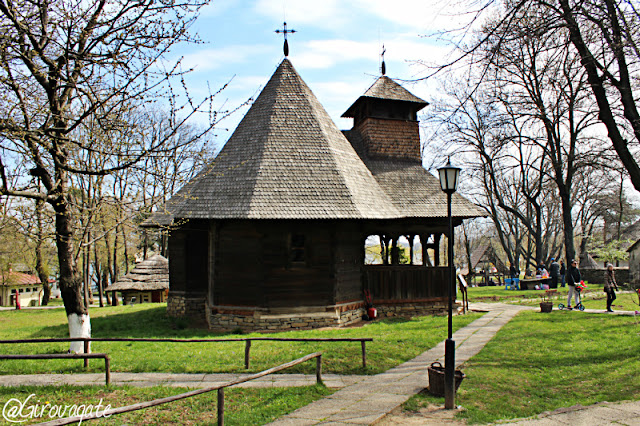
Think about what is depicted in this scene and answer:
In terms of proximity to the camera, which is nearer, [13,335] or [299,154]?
[13,335]

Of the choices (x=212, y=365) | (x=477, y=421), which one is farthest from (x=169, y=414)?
(x=477, y=421)

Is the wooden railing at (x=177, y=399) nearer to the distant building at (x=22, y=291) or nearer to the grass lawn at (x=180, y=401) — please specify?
Result: the grass lawn at (x=180, y=401)

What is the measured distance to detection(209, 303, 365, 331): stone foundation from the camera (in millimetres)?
12633

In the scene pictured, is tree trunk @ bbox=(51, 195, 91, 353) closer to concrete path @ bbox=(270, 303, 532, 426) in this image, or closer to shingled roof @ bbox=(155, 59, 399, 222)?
shingled roof @ bbox=(155, 59, 399, 222)

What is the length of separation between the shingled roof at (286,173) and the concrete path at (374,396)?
4965 mm

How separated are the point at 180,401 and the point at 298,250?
706 cm

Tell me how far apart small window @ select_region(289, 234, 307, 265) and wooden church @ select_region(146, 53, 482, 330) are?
32mm

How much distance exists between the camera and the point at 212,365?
Result: 8.48m

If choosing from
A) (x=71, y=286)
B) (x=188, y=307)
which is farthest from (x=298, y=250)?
(x=71, y=286)

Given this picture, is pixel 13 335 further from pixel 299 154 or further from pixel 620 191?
pixel 620 191

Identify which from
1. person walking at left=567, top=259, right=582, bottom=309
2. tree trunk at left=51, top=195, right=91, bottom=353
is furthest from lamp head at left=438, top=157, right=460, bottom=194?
A: person walking at left=567, top=259, right=582, bottom=309

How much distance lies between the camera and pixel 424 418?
19.7 ft

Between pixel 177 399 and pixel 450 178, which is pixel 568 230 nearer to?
pixel 450 178

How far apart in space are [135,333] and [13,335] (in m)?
3.89
